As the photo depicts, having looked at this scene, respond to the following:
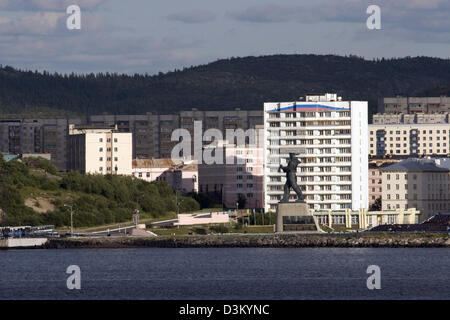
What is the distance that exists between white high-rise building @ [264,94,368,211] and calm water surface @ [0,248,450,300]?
1254 inches

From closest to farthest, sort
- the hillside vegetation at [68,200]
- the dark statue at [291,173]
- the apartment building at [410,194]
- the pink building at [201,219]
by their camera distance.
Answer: the dark statue at [291,173]
the pink building at [201,219]
the hillside vegetation at [68,200]
the apartment building at [410,194]

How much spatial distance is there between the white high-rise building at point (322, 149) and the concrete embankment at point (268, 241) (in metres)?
24.8

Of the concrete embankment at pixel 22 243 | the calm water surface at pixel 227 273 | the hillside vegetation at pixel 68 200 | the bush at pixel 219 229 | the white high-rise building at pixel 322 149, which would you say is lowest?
the calm water surface at pixel 227 273

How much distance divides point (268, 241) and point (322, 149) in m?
30.1

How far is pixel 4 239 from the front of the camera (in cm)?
16225

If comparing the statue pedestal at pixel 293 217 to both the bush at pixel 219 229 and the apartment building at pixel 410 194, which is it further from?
the apartment building at pixel 410 194

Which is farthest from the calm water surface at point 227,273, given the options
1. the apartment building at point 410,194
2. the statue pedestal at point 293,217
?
the apartment building at point 410,194

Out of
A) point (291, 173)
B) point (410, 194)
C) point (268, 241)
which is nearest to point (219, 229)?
point (291, 173)

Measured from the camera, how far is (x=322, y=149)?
186m

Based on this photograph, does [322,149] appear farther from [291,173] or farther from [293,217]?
[293,217]

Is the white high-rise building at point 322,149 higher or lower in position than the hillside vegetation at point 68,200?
higher

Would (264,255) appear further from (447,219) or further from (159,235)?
(447,219)

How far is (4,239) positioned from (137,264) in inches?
1367

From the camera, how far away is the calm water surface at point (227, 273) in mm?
103062
